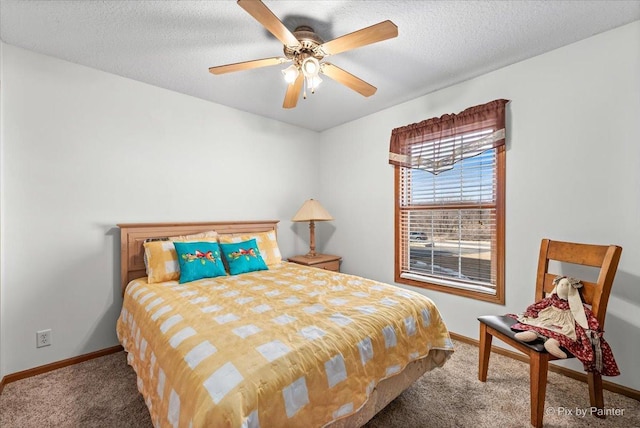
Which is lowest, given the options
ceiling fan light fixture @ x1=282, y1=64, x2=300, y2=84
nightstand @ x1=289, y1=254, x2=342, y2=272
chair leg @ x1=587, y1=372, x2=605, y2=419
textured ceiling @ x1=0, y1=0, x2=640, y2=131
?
chair leg @ x1=587, y1=372, x2=605, y2=419

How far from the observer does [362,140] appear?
3605 millimetres

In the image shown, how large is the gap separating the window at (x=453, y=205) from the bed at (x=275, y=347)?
1.05 metres

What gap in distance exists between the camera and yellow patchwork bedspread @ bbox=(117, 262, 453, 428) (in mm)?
1029

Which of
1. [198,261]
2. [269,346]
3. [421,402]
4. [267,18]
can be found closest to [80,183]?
[198,261]

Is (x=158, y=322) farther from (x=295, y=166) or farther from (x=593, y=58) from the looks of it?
(x=593, y=58)

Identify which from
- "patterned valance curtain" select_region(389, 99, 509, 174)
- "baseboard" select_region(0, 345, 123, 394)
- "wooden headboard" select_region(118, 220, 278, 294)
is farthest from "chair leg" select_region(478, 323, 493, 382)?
"baseboard" select_region(0, 345, 123, 394)

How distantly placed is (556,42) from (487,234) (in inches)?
61.7

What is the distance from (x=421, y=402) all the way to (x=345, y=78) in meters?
2.28

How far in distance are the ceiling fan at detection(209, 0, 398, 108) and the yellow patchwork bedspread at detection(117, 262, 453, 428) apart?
1.49m

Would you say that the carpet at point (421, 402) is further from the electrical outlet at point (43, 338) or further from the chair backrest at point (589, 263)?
the chair backrest at point (589, 263)

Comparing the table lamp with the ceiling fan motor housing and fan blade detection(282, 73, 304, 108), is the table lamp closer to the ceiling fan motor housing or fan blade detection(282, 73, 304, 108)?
fan blade detection(282, 73, 304, 108)

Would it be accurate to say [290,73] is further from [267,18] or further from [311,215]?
[311,215]

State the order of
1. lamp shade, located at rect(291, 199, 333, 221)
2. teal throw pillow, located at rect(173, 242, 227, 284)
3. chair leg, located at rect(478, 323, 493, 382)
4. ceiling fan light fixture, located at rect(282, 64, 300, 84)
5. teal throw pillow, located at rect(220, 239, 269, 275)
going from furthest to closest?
lamp shade, located at rect(291, 199, 333, 221) → teal throw pillow, located at rect(220, 239, 269, 275) → teal throw pillow, located at rect(173, 242, 227, 284) → chair leg, located at rect(478, 323, 493, 382) → ceiling fan light fixture, located at rect(282, 64, 300, 84)

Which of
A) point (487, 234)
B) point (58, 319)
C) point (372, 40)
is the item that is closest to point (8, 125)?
point (58, 319)
